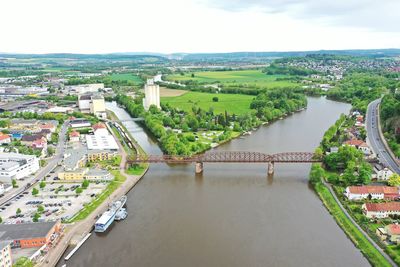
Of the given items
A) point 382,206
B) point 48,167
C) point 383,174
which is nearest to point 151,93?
point 48,167

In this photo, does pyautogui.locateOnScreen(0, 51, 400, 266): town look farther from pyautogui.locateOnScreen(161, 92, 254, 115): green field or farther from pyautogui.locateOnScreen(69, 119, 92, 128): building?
pyautogui.locateOnScreen(161, 92, 254, 115): green field

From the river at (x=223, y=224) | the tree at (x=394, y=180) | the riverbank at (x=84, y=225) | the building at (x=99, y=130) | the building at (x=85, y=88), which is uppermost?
the building at (x=85, y=88)

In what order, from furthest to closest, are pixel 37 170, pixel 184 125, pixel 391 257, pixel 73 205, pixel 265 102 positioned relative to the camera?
pixel 265 102, pixel 184 125, pixel 37 170, pixel 73 205, pixel 391 257

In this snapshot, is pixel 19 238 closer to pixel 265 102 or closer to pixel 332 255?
pixel 332 255

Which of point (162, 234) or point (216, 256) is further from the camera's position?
point (162, 234)

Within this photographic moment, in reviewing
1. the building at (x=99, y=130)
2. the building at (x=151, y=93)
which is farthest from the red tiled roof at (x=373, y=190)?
the building at (x=151, y=93)

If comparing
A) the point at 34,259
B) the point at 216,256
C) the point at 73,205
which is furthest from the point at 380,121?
the point at 34,259

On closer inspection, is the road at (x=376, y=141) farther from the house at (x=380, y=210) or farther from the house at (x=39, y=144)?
the house at (x=39, y=144)
